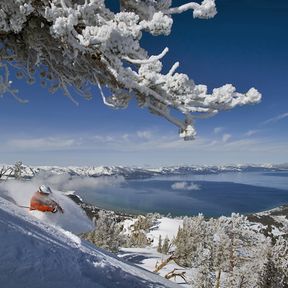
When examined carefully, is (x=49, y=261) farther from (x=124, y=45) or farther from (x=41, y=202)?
(x=124, y=45)

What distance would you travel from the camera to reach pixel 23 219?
534 cm

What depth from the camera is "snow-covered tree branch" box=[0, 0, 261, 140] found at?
14.1 ft

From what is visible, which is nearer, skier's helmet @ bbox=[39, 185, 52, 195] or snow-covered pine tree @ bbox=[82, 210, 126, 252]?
skier's helmet @ bbox=[39, 185, 52, 195]

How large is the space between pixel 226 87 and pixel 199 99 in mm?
393

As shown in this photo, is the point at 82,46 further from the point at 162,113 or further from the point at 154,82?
the point at 162,113

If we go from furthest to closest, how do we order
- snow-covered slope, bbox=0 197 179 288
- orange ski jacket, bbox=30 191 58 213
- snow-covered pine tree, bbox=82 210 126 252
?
snow-covered pine tree, bbox=82 210 126 252 → orange ski jacket, bbox=30 191 58 213 → snow-covered slope, bbox=0 197 179 288

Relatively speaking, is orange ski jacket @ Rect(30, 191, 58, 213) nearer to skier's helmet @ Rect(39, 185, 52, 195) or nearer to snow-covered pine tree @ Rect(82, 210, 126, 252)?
skier's helmet @ Rect(39, 185, 52, 195)

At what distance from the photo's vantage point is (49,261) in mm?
4488

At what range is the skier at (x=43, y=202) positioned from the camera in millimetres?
6430

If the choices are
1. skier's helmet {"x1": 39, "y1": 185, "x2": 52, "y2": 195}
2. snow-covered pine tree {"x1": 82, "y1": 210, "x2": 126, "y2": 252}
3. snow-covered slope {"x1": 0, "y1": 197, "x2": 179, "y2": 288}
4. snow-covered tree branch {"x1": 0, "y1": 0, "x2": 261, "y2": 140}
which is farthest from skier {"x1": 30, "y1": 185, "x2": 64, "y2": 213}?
snow-covered pine tree {"x1": 82, "y1": 210, "x2": 126, "y2": 252}

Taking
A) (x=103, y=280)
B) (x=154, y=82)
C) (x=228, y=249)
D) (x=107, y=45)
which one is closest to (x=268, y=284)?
(x=228, y=249)

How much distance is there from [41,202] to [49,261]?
2.09 m

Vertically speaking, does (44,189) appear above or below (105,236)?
above

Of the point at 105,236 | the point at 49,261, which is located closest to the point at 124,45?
the point at 49,261
